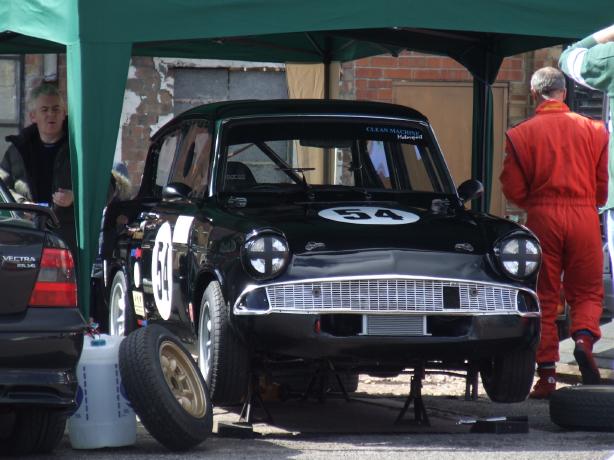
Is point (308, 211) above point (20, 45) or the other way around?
the other way around

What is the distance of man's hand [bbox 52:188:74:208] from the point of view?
9297 millimetres

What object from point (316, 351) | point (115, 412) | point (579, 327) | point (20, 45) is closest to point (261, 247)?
point (316, 351)

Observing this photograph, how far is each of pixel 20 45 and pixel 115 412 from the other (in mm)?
6144

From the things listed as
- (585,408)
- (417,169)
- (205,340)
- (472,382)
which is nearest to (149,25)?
(205,340)

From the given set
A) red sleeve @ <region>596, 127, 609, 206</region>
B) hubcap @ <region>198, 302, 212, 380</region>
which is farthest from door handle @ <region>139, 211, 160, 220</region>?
red sleeve @ <region>596, 127, 609, 206</region>

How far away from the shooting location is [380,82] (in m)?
16.4

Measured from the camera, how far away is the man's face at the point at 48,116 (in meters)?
9.66

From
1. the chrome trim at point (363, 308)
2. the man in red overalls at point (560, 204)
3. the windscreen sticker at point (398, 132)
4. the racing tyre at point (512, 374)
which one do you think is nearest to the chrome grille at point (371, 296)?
the chrome trim at point (363, 308)

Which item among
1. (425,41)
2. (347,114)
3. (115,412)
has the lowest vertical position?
(115,412)

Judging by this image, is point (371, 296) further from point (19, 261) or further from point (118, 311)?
point (118, 311)

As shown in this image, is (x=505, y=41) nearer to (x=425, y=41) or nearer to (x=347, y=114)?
(x=425, y=41)

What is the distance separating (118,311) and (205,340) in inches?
102

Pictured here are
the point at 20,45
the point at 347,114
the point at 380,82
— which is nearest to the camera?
the point at 347,114

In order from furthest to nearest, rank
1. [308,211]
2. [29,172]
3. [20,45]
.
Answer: [20,45], [29,172], [308,211]
